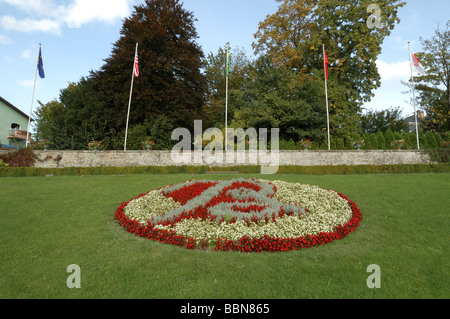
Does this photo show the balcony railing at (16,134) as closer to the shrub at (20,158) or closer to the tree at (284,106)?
the shrub at (20,158)

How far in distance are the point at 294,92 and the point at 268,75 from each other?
268 cm

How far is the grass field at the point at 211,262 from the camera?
3180 mm

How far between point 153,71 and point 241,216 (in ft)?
59.9

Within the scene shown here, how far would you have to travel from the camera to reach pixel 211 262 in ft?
13.0

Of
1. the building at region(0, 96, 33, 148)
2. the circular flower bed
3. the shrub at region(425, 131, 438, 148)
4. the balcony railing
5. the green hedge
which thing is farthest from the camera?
the balcony railing

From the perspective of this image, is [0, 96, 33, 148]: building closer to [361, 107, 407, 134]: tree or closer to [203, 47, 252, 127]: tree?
[203, 47, 252, 127]: tree

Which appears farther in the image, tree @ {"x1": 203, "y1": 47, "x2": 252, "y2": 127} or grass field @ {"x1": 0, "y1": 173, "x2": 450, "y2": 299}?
tree @ {"x1": 203, "y1": 47, "x2": 252, "y2": 127}

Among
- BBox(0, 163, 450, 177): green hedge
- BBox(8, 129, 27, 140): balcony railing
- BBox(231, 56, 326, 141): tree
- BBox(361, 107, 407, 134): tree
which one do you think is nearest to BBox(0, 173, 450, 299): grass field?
BBox(0, 163, 450, 177): green hedge

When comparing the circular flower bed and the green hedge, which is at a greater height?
the green hedge

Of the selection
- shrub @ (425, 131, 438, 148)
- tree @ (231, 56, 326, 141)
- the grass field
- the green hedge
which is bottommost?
the grass field

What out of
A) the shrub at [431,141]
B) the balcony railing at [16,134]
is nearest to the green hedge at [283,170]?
the shrub at [431,141]

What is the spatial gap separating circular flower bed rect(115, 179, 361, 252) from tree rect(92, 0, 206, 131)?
13131 millimetres

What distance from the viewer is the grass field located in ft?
10.4
